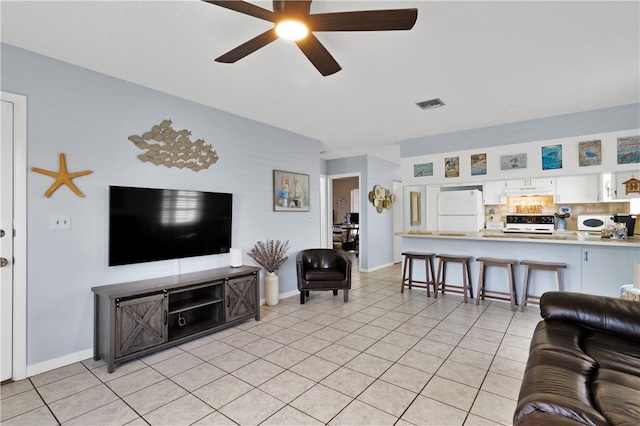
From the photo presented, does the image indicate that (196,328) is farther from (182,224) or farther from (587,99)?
(587,99)

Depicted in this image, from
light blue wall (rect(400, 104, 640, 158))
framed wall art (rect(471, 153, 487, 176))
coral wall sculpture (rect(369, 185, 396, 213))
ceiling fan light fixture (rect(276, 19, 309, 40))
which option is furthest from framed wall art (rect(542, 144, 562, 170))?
ceiling fan light fixture (rect(276, 19, 309, 40))

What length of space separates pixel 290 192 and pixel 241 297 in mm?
1914

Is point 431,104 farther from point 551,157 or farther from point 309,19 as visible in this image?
point 309,19

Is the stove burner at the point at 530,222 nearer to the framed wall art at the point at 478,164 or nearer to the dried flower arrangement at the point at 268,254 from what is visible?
the framed wall art at the point at 478,164

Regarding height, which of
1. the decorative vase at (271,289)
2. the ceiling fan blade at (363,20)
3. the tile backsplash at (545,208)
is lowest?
the decorative vase at (271,289)

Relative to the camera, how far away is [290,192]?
16.4 ft

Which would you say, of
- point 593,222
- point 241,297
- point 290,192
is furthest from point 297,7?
point 593,222

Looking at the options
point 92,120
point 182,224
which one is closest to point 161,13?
point 92,120

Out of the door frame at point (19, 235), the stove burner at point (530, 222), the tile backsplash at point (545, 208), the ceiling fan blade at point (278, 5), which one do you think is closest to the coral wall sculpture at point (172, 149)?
the door frame at point (19, 235)

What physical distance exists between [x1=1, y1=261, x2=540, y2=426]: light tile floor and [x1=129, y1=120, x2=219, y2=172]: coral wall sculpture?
1.93 meters

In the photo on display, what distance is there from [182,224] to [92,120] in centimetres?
126

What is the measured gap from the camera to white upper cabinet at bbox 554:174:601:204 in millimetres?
5418

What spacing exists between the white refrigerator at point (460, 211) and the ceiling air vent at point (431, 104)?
2315 mm

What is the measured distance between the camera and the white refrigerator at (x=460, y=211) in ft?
Answer: 18.3
